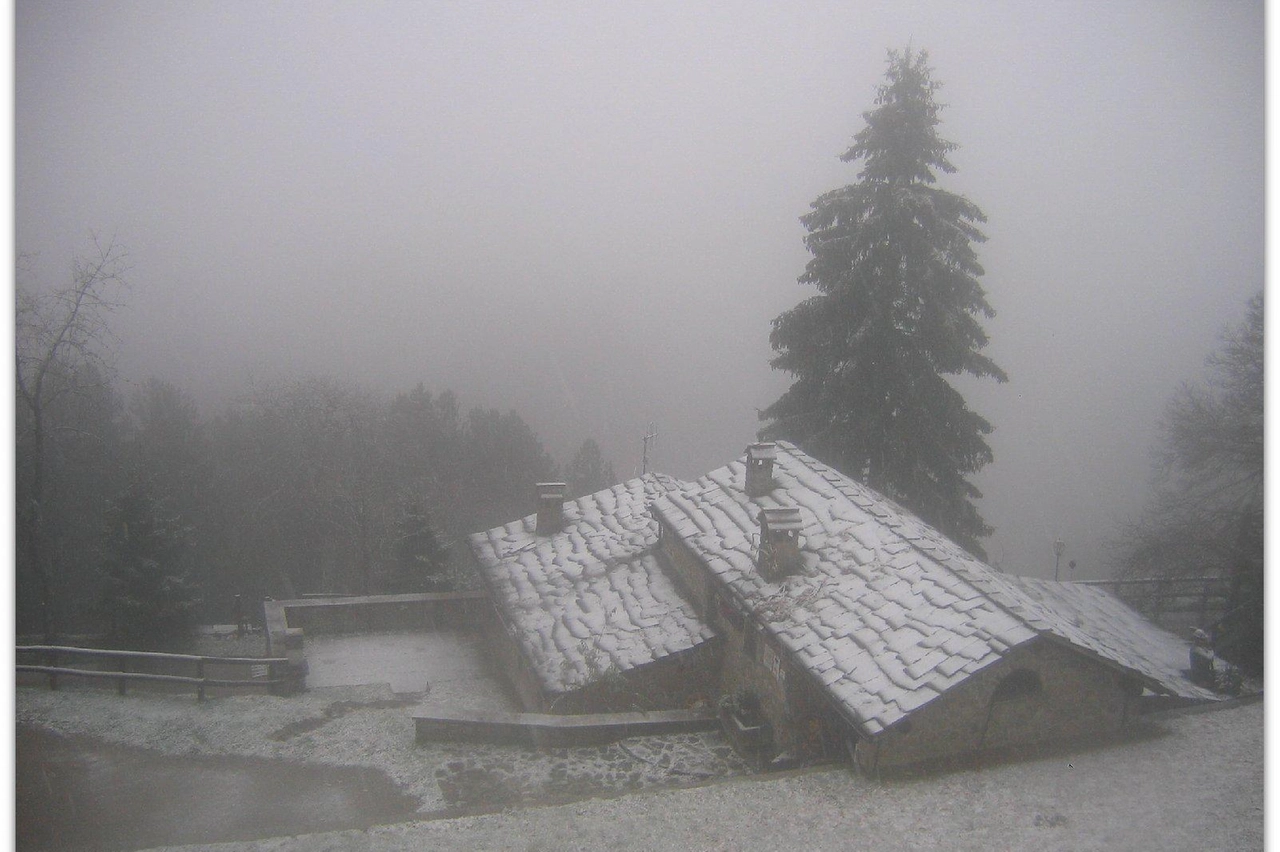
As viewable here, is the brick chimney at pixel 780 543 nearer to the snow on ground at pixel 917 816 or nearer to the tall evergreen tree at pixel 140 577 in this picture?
the snow on ground at pixel 917 816

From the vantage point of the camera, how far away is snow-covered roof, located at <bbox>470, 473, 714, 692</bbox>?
9.33 metres

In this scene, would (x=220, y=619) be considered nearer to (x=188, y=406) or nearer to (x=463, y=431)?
(x=188, y=406)

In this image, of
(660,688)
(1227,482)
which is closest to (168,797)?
(660,688)

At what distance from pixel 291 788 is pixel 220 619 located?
23977 mm

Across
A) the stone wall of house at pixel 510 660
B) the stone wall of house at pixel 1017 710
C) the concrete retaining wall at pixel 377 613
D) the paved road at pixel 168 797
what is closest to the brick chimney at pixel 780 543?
the stone wall of house at pixel 1017 710

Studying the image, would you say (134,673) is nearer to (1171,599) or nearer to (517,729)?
(517,729)

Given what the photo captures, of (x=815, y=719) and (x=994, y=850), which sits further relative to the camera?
(x=815, y=719)

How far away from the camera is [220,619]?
27062 millimetres

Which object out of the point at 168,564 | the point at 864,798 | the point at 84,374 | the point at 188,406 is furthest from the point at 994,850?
the point at 188,406

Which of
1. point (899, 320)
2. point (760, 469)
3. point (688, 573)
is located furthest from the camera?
point (899, 320)

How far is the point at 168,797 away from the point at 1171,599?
42.3ft

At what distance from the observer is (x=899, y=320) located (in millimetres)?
13258

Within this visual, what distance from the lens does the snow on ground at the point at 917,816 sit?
207 inches

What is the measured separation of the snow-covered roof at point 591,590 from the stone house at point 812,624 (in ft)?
0.10
